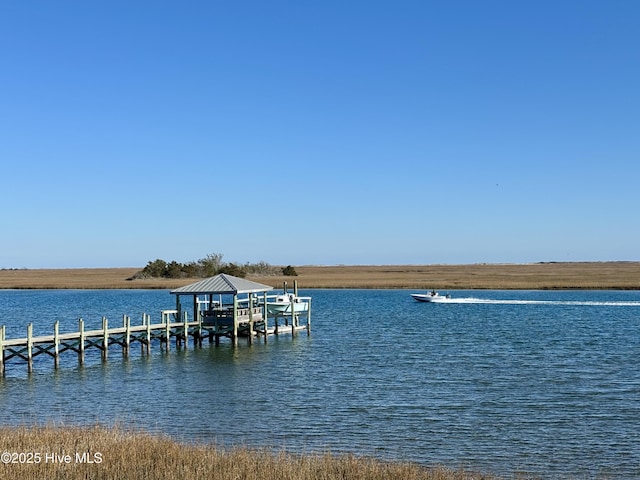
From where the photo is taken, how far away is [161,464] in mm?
14727

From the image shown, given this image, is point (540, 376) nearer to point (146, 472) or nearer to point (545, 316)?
point (146, 472)

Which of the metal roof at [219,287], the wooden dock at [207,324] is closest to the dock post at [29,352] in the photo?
the wooden dock at [207,324]

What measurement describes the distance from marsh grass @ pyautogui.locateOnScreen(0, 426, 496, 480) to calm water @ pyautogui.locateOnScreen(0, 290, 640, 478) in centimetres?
332

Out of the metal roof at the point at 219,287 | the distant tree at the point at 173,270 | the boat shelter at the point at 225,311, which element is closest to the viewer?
the metal roof at the point at 219,287

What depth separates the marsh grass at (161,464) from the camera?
14.1 m

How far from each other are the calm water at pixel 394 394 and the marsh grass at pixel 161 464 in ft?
10.9

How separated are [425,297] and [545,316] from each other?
20.3m

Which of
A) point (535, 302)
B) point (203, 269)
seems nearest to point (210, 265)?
point (203, 269)

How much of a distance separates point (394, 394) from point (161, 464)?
45.8 feet

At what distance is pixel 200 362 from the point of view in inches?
1465

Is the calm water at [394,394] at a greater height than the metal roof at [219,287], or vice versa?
the metal roof at [219,287]

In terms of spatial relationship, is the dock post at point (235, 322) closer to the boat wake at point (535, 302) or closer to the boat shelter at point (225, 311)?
the boat shelter at point (225, 311)

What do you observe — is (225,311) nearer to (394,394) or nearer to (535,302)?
(394,394)

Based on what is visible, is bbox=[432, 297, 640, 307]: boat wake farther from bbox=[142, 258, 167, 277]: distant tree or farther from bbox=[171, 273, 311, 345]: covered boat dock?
bbox=[142, 258, 167, 277]: distant tree
